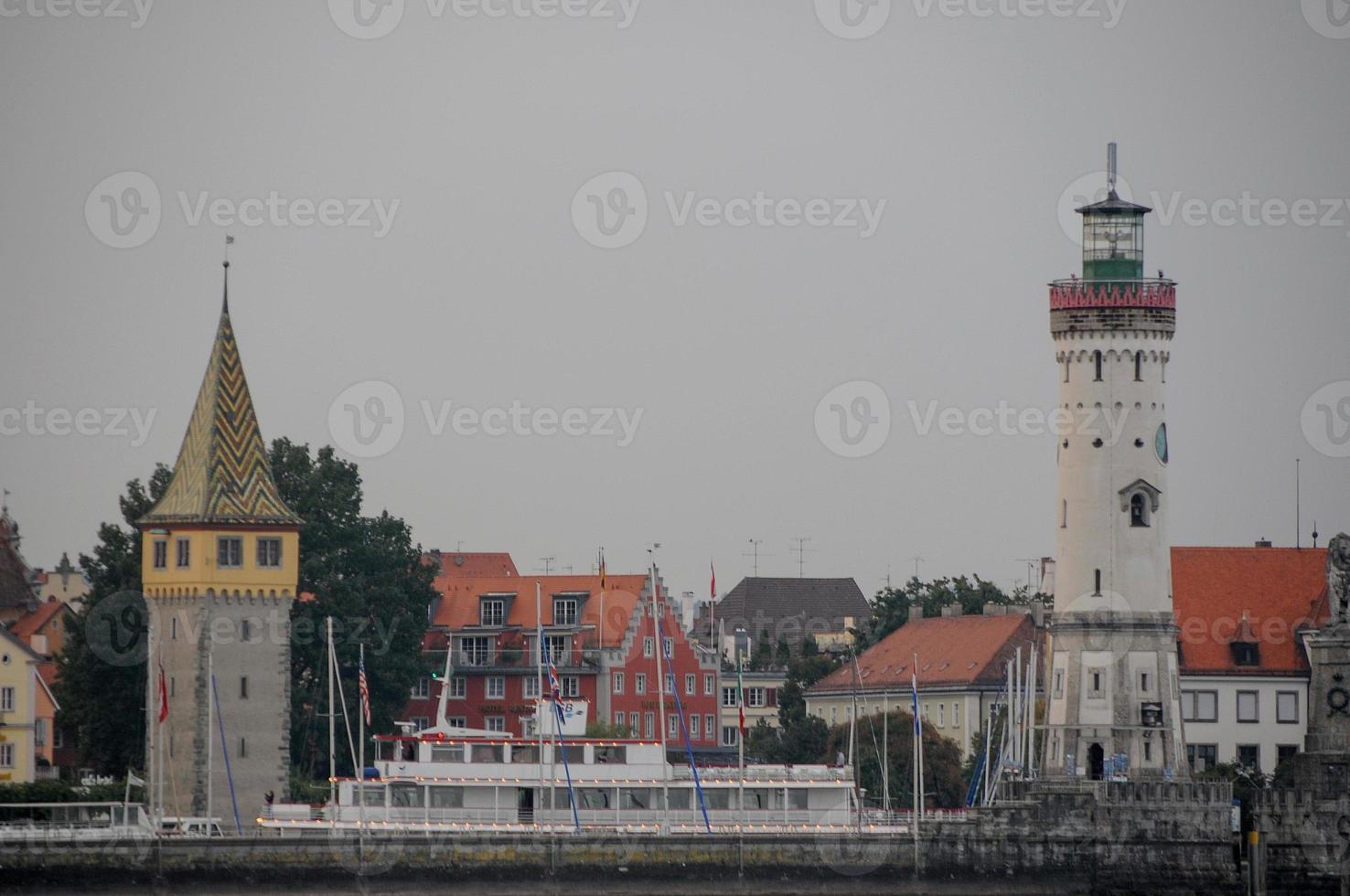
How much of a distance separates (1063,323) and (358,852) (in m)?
30.5

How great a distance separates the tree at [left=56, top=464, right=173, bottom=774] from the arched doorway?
34266mm

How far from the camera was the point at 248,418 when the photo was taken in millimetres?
109812

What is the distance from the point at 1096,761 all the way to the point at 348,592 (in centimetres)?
3504

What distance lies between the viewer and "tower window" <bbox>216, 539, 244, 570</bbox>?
107688mm

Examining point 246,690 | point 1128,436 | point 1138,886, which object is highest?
point 1128,436

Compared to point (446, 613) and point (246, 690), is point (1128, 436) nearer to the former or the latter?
point (246, 690)

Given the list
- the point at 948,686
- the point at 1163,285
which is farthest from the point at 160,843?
the point at 948,686

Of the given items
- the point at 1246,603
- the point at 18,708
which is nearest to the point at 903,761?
the point at 1246,603

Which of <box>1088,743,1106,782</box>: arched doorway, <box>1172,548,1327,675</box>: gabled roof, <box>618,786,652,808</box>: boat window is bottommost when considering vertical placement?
<box>618,786,652,808</box>: boat window

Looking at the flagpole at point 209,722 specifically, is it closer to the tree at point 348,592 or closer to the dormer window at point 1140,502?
the tree at point 348,592

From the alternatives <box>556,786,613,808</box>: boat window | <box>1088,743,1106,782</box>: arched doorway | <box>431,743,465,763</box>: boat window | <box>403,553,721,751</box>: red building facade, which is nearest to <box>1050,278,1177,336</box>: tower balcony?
<box>1088,743,1106,782</box>: arched doorway

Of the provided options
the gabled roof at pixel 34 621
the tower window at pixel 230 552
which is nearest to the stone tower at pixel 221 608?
the tower window at pixel 230 552

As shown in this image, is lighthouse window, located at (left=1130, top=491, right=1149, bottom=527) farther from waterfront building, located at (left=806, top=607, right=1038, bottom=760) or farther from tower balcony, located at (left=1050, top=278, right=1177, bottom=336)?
waterfront building, located at (left=806, top=607, right=1038, bottom=760)

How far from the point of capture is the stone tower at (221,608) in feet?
348
